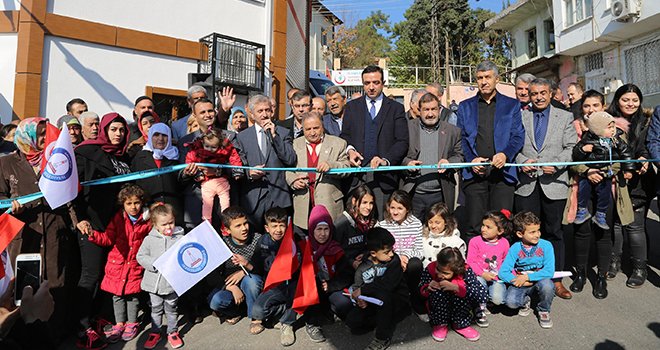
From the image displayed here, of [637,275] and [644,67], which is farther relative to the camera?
[644,67]

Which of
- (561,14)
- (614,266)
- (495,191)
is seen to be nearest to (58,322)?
(495,191)

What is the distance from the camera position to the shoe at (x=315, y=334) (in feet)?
11.3

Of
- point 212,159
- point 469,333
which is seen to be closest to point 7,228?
point 212,159

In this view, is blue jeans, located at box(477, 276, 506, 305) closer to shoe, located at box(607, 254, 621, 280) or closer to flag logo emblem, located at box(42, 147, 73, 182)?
shoe, located at box(607, 254, 621, 280)

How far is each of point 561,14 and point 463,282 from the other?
19.6 meters

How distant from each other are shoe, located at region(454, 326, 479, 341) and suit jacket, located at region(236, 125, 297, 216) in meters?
2.00

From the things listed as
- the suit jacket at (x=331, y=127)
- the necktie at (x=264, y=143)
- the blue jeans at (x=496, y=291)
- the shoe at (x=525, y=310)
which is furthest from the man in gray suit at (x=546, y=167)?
the necktie at (x=264, y=143)

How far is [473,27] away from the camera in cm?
3195

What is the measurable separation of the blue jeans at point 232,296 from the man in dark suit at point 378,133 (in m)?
1.47

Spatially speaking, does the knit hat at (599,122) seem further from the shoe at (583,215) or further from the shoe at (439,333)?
the shoe at (439,333)

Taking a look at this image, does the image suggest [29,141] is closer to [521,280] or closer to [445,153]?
[445,153]

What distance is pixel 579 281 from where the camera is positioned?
4230mm

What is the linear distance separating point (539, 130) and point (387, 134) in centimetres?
153

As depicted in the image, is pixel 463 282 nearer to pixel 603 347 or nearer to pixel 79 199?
pixel 603 347
